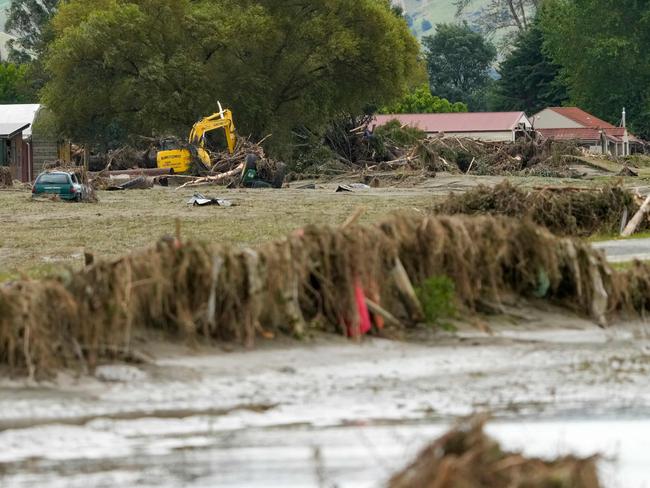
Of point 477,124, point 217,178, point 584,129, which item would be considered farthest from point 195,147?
point 584,129

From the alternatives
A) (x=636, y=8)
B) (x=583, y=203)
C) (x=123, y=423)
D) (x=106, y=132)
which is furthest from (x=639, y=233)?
(x=636, y=8)

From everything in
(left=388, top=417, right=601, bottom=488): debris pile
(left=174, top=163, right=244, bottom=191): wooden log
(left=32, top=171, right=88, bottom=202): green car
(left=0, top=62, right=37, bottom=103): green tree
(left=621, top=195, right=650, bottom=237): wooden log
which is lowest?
(left=174, top=163, right=244, bottom=191): wooden log

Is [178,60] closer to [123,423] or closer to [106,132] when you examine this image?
[106,132]

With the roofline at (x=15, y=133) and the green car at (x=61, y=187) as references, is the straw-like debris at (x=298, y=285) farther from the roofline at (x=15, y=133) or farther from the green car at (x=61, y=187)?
the roofline at (x=15, y=133)

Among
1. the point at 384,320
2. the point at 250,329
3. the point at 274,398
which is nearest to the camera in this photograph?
the point at 274,398

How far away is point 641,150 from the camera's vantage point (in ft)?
419

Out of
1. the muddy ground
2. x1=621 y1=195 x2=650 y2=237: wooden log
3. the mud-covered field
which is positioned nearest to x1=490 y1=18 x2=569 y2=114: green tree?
the mud-covered field

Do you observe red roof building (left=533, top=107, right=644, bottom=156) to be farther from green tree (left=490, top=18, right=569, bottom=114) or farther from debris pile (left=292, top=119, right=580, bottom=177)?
debris pile (left=292, top=119, right=580, bottom=177)

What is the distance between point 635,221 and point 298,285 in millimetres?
12562

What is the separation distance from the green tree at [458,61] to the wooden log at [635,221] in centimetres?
14776

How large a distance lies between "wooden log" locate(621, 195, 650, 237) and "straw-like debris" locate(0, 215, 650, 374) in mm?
9038

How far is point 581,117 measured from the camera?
122000 mm

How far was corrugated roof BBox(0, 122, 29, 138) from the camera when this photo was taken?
7344 cm

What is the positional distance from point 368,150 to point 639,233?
161 feet
